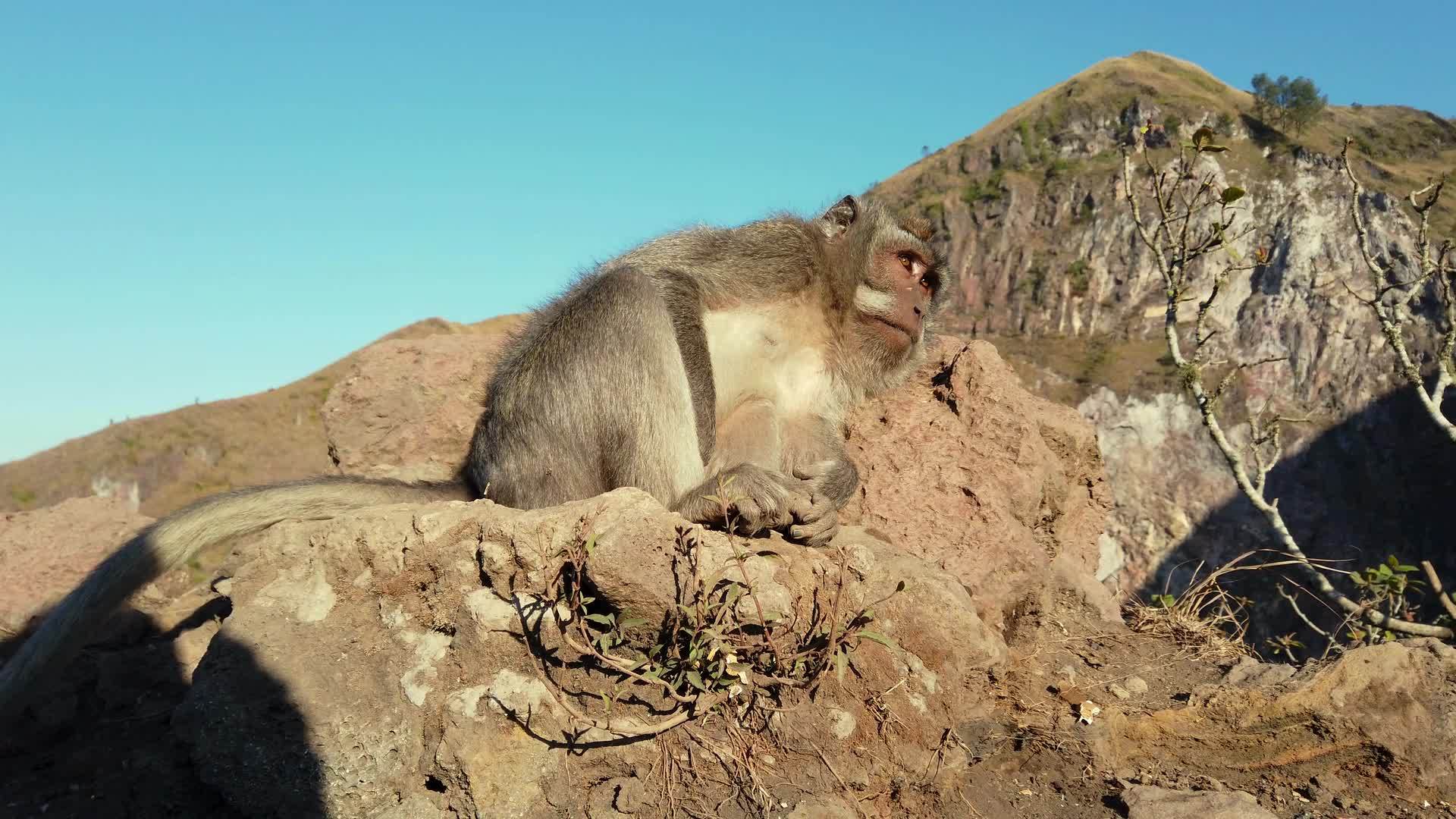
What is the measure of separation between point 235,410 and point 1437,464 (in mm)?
24672

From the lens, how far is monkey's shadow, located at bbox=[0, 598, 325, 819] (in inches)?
102

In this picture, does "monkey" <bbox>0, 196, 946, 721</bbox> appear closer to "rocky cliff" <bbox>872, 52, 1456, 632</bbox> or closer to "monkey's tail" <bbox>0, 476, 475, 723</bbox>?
"monkey's tail" <bbox>0, 476, 475, 723</bbox>

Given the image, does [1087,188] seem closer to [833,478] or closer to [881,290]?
[881,290]

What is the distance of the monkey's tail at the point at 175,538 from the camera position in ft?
10.1

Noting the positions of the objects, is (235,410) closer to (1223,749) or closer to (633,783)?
(633,783)

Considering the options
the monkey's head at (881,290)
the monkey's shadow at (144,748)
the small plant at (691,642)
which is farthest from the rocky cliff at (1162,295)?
the monkey's shadow at (144,748)

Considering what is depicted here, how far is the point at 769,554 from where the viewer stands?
3.02 metres

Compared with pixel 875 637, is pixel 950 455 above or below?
above

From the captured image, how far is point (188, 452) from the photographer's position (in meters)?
11.5

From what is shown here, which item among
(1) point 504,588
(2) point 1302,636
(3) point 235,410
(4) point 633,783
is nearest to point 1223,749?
(4) point 633,783

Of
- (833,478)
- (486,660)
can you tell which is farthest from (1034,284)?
(486,660)

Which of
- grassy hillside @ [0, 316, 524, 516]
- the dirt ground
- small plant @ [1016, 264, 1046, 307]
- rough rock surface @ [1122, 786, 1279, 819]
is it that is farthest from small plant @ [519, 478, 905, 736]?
small plant @ [1016, 264, 1046, 307]

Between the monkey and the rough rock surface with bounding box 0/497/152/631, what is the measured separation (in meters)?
1.48

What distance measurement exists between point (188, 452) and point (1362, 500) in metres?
24.3
